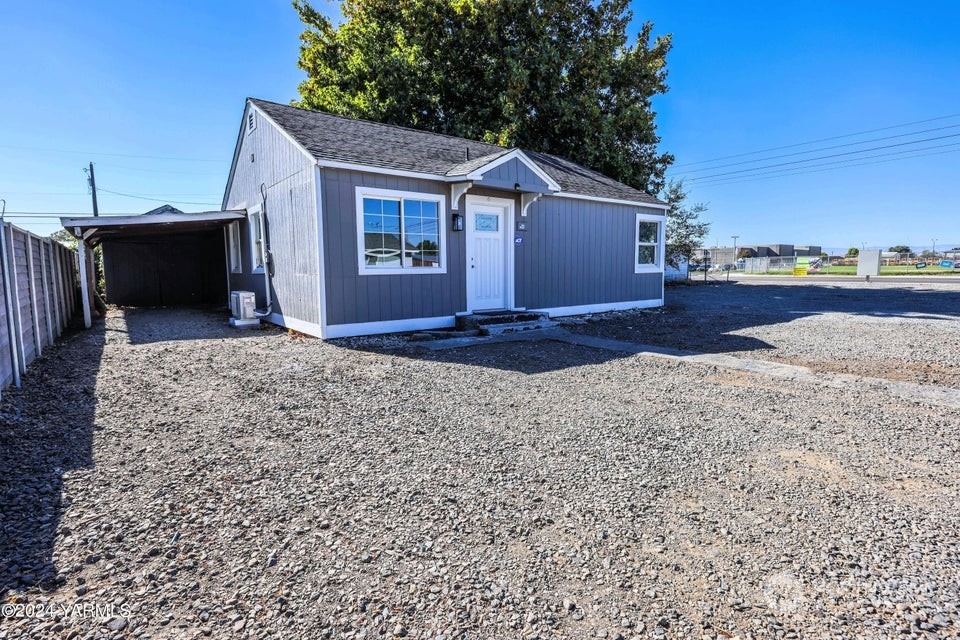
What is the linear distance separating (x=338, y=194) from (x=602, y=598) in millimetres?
7076

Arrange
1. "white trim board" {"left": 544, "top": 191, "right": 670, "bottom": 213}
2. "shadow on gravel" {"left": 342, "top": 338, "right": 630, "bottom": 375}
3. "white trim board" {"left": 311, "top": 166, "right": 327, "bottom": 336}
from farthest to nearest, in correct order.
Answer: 1. "white trim board" {"left": 544, "top": 191, "right": 670, "bottom": 213}
2. "white trim board" {"left": 311, "top": 166, "right": 327, "bottom": 336}
3. "shadow on gravel" {"left": 342, "top": 338, "right": 630, "bottom": 375}

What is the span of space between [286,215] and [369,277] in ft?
7.74

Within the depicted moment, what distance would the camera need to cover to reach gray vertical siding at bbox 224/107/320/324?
780 cm

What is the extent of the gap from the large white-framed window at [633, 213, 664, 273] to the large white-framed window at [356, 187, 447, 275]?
243 inches

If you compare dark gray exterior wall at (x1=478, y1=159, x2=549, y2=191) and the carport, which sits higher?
dark gray exterior wall at (x1=478, y1=159, x2=549, y2=191)

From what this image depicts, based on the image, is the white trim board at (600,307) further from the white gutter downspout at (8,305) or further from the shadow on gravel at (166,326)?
the white gutter downspout at (8,305)

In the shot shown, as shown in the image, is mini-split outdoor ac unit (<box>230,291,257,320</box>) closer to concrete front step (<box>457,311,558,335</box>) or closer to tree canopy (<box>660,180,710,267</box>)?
concrete front step (<box>457,311,558,335</box>)

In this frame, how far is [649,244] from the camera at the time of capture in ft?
41.5

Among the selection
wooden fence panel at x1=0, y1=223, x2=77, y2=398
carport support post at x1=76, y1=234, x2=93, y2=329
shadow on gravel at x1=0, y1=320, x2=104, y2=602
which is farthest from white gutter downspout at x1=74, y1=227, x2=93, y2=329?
shadow on gravel at x1=0, y1=320, x2=104, y2=602

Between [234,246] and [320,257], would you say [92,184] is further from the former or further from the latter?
[320,257]

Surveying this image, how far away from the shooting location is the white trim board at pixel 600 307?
1060 centimetres

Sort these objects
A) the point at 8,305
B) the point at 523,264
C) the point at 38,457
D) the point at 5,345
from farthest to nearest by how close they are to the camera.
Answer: the point at 523,264 → the point at 8,305 → the point at 5,345 → the point at 38,457

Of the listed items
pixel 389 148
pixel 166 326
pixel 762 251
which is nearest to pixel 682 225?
pixel 389 148

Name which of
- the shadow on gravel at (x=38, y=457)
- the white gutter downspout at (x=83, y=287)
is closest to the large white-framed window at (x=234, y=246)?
the white gutter downspout at (x=83, y=287)
